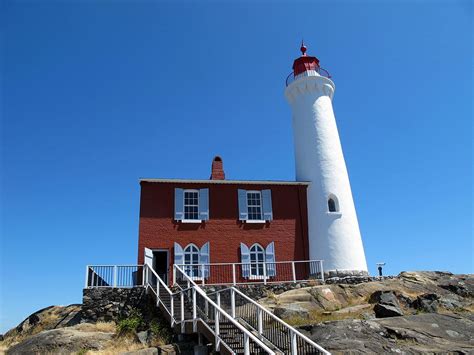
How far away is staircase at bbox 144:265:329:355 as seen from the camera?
10.1 meters

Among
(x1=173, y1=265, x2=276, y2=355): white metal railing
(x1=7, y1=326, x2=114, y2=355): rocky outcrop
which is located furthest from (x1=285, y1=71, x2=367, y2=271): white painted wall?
(x1=7, y1=326, x2=114, y2=355): rocky outcrop

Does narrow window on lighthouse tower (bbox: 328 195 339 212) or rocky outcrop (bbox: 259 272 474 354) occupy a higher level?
narrow window on lighthouse tower (bbox: 328 195 339 212)

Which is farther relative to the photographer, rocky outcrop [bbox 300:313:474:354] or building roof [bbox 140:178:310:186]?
building roof [bbox 140:178:310:186]

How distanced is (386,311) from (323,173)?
10.7m

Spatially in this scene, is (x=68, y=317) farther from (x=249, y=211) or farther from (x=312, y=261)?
(x=312, y=261)

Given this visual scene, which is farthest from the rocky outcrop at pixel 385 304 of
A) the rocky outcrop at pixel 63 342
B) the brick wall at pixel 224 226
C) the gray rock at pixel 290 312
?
the rocky outcrop at pixel 63 342

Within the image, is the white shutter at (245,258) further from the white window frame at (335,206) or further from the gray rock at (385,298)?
the gray rock at (385,298)

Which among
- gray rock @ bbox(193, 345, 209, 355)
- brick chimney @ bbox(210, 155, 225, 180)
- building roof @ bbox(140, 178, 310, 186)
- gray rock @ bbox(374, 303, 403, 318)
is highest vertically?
brick chimney @ bbox(210, 155, 225, 180)

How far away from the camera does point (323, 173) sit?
80.4ft

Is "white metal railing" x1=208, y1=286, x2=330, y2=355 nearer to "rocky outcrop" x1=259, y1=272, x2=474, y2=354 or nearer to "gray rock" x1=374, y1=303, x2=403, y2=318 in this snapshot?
"rocky outcrop" x1=259, y1=272, x2=474, y2=354

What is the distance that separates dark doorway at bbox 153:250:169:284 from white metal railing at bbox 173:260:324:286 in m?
1.35

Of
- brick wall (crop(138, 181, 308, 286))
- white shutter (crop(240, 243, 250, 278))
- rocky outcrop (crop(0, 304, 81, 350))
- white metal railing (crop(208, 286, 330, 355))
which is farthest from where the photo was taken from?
brick wall (crop(138, 181, 308, 286))

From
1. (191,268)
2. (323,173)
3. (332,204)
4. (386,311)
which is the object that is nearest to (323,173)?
(323,173)

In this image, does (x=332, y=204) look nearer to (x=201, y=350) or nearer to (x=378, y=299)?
(x=378, y=299)
